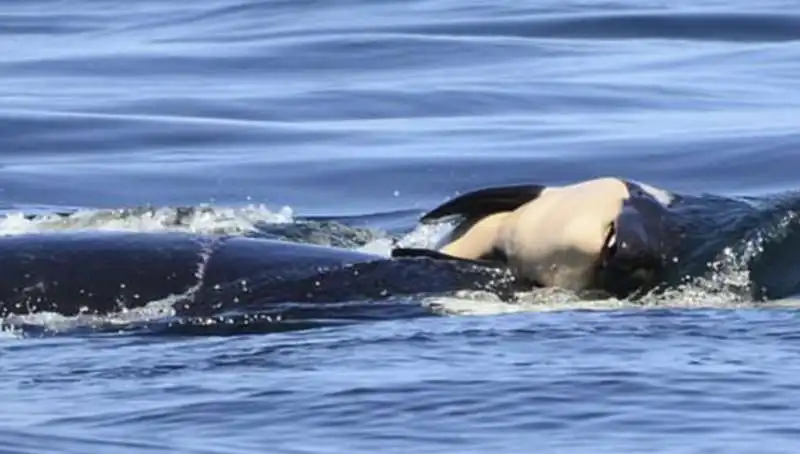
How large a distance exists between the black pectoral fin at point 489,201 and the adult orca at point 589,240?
95mm

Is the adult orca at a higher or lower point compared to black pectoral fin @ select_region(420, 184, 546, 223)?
lower

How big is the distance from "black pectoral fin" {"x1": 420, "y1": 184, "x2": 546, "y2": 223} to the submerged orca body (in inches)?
16.7

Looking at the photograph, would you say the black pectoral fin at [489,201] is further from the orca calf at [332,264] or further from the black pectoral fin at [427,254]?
the black pectoral fin at [427,254]

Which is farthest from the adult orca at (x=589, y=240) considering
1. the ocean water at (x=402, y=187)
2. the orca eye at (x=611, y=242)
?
the ocean water at (x=402, y=187)

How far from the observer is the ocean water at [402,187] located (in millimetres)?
7734

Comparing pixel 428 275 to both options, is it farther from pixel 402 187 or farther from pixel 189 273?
pixel 402 187

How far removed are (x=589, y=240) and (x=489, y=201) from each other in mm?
668

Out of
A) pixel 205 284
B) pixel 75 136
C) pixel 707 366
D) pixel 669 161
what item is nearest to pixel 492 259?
pixel 205 284

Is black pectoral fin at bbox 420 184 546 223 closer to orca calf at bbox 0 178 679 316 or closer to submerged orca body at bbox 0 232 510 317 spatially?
orca calf at bbox 0 178 679 316

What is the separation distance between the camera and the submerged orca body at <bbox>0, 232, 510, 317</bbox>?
964 centimetres

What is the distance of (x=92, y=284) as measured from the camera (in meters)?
9.70

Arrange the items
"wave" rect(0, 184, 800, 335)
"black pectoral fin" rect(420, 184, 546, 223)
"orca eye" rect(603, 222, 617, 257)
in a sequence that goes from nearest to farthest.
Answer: "wave" rect(0, 184, 800, 335) < "orca eye" rect(603, 222, 617, 257) < "black pectoral fin" rect(420, 184, 546, 223)

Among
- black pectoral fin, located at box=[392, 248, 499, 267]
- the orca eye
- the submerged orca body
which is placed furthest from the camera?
black pectoral fin, located at box=[392, 248, 499, 267]

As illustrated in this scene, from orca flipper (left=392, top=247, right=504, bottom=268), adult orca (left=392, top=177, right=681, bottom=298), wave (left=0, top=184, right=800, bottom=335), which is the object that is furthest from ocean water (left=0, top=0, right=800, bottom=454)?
orca flipper (left=392, top=247, right=504, bottom=268)
